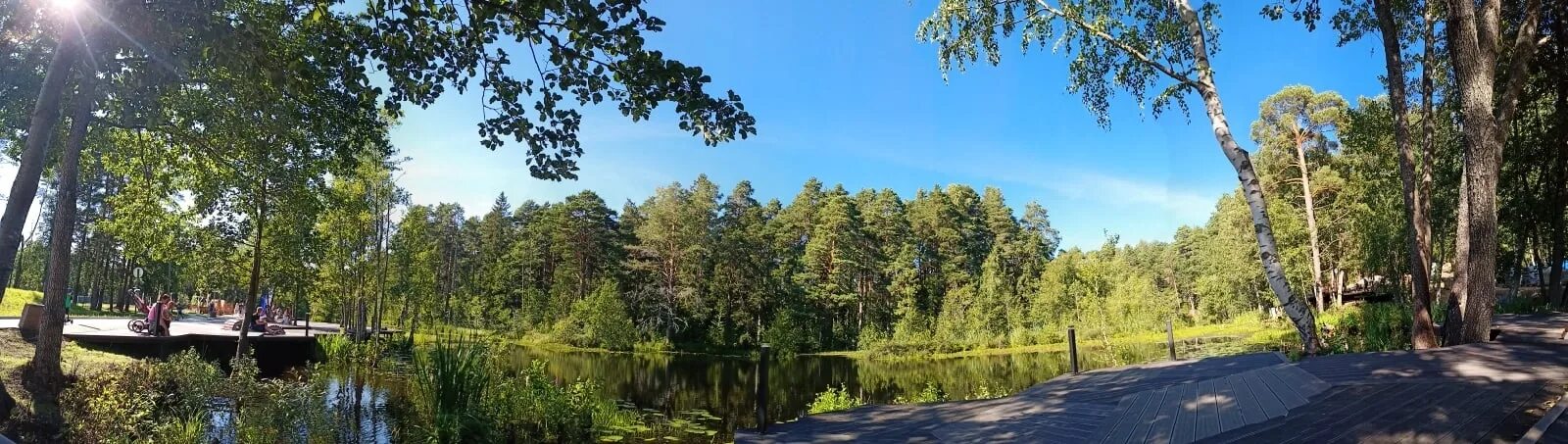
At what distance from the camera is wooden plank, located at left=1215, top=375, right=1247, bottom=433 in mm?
5215

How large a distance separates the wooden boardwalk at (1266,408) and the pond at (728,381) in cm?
541

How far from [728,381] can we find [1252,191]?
15636mm

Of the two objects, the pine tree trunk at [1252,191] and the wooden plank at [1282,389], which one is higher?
the pine tree trunk at [1252,191]

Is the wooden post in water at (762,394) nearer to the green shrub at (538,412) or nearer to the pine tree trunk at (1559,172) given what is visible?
the green shrub at (538,412)

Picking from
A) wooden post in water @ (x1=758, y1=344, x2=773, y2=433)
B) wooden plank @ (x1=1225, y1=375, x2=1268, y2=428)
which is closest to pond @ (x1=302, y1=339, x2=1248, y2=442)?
wooden post in water @ (x1=758, y1=344, x2=773, y2=433)

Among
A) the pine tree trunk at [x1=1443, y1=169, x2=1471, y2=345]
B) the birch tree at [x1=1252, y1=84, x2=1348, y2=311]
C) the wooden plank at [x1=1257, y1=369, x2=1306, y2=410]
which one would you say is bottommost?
the wooden plank at [x1=1257, y1=369, x2=1306, y2=410]

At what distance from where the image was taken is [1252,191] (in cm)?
942

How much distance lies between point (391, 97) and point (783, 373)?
22.0m

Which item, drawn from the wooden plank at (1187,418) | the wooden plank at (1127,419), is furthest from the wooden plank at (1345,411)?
the wooden plank at (1127,419)

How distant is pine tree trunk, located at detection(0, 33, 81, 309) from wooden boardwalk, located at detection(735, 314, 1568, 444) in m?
5.81

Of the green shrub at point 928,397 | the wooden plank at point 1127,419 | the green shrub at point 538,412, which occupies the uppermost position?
the wooden plank at point 1127,419

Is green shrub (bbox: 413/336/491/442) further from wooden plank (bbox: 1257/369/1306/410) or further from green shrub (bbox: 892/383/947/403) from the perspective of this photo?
wooden plank (bbox: 1257/369/1306/410)

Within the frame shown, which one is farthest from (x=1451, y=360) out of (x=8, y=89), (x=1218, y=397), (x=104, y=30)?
(x=8, y=89)

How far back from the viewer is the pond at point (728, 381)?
12.5m
